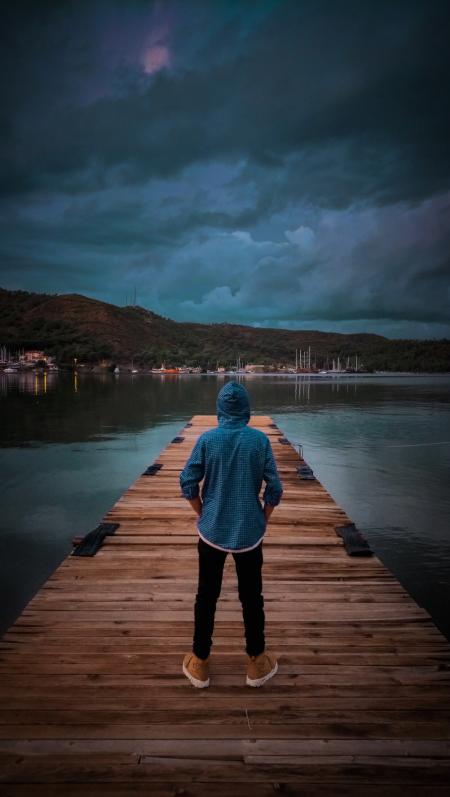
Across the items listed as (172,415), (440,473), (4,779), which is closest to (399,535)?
(440,473)

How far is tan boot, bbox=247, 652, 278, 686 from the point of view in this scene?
335 centimetres

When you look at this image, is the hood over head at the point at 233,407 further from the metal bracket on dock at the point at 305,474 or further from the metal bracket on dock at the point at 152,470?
the metal bracket on dock at the point at 152,470

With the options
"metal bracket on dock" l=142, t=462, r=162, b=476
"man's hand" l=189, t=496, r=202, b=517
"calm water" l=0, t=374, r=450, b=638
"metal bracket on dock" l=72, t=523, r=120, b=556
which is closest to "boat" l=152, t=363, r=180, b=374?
"calm water" l=0, t=374, r=450, b=638

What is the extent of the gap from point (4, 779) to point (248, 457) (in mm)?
2384

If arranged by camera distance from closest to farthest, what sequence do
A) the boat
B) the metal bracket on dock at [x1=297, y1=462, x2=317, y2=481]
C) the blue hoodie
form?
the blue hoodie < the metal bracket on dock at [x1=297, y1=462, x2=317, y2=481] < the boat

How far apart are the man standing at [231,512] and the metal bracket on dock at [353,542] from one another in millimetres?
2958

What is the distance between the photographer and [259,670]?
3.38 m

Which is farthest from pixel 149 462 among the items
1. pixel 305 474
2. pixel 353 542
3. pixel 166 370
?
pixel 166 370

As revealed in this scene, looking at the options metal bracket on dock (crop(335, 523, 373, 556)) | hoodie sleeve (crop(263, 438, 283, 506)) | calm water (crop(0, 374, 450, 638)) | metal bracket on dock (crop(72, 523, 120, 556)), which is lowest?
calm water (crop(0, 374, 450, 638))

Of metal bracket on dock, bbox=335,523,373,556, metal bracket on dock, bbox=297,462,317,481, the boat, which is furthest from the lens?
the boat

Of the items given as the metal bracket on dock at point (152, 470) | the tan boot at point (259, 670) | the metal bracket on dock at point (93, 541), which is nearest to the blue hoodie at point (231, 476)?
the tan boot at point (259, 670)

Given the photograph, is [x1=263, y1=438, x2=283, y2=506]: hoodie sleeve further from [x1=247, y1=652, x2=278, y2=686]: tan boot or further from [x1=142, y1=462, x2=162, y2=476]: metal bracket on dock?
[x1=142, y1=462, x2=162, y2=476]: metal bracket on dock

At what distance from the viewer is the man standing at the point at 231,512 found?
3213 millimetres

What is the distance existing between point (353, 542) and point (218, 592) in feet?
11.5
